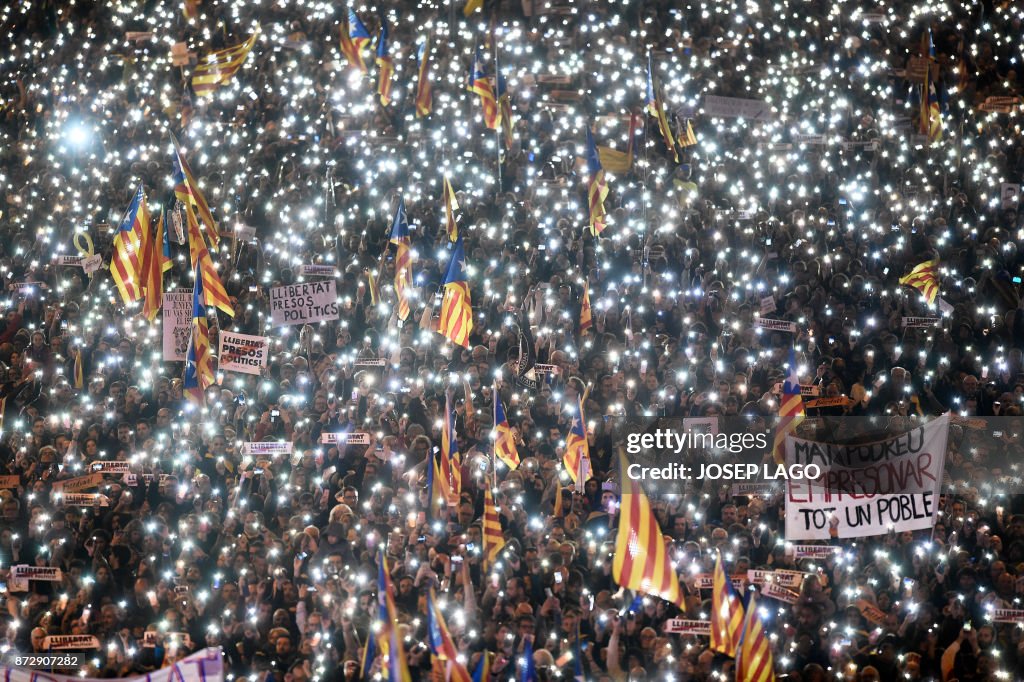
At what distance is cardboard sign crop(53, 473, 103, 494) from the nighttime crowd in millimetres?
56

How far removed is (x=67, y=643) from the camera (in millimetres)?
8281

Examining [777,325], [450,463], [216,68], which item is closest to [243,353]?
[450,463]

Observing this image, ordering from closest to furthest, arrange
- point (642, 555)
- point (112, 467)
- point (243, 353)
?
point (642, 555) < point (112, 467) < point (243, 353)

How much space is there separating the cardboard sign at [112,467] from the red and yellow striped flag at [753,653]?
5752 millimetres

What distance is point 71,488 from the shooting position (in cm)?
979

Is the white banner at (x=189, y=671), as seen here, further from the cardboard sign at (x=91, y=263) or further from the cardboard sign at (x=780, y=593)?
the cardboard sign at (x=91, y=263)

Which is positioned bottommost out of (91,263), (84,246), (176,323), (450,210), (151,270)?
(176,323)

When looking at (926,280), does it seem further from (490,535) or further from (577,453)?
(490,535)

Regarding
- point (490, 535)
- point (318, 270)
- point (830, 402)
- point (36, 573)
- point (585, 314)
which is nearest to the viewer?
point (490, 535)

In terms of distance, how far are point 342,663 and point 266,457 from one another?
3036 mm

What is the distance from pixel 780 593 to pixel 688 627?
0.78 metres

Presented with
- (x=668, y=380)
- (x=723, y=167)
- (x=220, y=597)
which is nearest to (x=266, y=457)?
(x=220, y=597)

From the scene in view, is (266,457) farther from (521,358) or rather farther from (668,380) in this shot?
(668,380)

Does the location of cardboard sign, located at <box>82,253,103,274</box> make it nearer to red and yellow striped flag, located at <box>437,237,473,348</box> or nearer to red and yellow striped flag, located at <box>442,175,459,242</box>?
red and yellow striped flag, located at <box>442,175,459,242</box>
